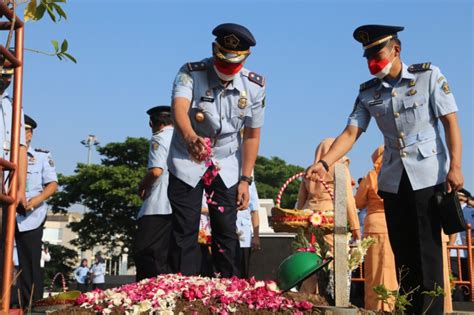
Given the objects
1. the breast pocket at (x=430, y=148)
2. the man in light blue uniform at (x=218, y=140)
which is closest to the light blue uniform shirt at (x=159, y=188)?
the man in light blue uniform at (x=218, y=140)

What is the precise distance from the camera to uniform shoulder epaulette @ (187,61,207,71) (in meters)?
6.00

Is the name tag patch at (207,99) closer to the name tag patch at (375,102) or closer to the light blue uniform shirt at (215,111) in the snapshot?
the light blue uniform shirt at (215,111)

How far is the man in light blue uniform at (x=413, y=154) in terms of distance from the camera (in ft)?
17.7

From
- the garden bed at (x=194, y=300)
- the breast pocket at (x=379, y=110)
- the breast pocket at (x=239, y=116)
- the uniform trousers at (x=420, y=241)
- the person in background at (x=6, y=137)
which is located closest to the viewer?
the person in background at (x=6, y=137)

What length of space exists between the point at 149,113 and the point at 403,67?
3.45 metres

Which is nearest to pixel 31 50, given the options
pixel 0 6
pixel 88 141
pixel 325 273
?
pixel 0 6

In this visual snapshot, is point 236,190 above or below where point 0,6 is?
below

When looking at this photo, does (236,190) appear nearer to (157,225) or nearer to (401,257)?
(401,257)

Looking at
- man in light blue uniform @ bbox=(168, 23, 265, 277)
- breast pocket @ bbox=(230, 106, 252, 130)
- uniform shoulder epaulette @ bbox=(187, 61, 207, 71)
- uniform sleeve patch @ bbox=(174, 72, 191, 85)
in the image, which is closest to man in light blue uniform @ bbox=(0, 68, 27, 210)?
man in light blue uniform @ bbox=(168, 23, 265, 277)

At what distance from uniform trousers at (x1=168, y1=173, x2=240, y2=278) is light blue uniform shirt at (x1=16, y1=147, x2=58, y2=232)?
2.73m

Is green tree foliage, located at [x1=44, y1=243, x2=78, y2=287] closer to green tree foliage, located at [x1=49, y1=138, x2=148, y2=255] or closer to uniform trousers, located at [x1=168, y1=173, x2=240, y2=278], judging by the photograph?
green tree foliage, located at [x1=49, y1=138, x2=148, y2=255]

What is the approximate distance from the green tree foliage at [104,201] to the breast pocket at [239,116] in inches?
1737

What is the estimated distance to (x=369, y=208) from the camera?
338 inches

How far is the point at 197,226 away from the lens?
5910 millimetres
